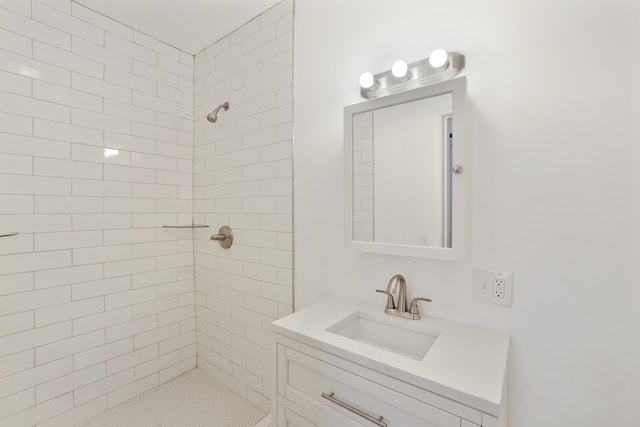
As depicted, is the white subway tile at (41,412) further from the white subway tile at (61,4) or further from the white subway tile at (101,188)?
the white subway tile at (61,4)

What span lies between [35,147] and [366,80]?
5.48ft

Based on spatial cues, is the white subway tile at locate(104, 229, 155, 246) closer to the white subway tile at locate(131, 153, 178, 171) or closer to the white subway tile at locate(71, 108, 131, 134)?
the white subway tile at locate(131, 153, 178, 171)

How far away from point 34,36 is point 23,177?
0.71 metres

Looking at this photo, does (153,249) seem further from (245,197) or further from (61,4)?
(61,4)

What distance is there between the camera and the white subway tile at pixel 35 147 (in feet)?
4.52

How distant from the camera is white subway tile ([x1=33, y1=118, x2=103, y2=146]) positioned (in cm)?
146

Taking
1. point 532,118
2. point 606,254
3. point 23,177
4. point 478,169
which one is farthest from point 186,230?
point 606,254

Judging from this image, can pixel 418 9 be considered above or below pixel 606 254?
above

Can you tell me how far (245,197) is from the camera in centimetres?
177

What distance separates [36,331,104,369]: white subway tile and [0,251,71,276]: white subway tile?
0.41 meters

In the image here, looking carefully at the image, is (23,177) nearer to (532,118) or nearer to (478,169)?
(478,169)

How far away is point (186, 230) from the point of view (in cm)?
208

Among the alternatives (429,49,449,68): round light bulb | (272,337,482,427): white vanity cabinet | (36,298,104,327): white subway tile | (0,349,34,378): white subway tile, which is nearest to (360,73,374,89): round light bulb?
(429,49,449,68): round light bulb

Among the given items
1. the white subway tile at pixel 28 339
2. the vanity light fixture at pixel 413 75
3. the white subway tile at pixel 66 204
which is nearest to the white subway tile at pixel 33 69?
the white subway tile at pixel 66 204
